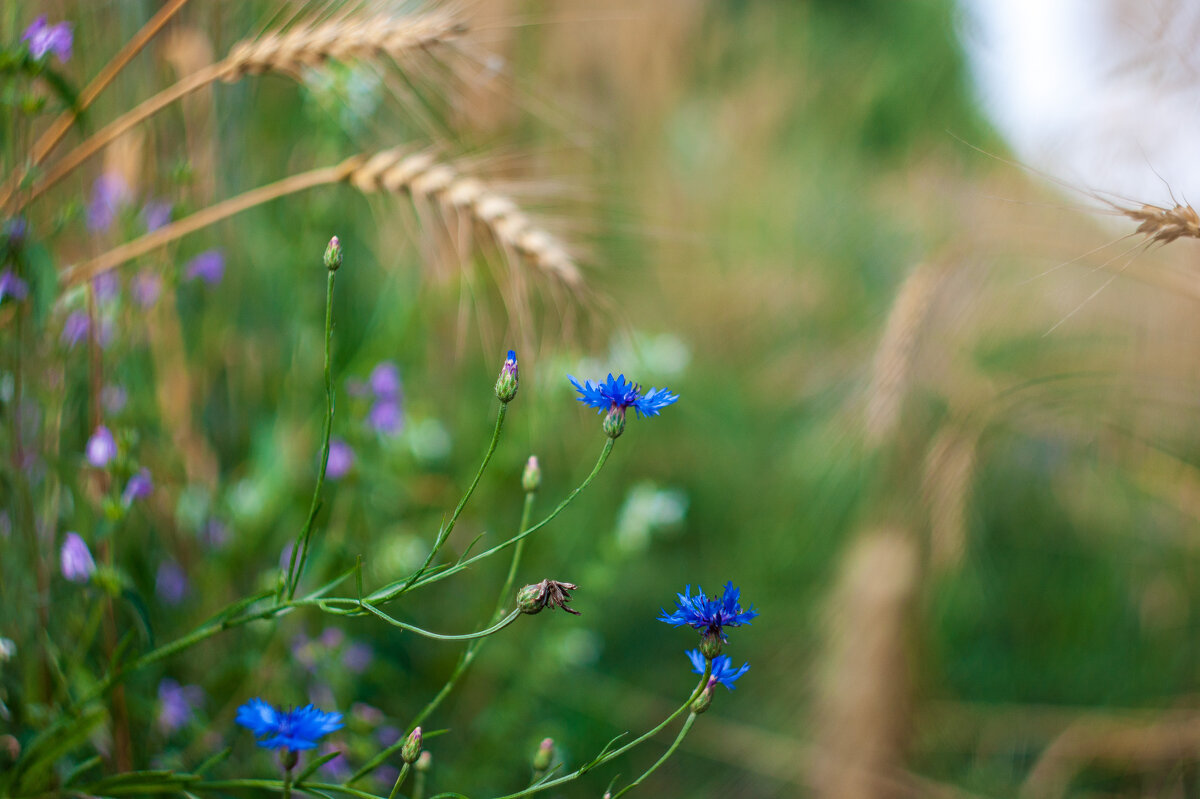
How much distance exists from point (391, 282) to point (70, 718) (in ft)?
2.26

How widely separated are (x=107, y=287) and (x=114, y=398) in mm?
129

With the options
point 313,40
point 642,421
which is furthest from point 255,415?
point 642,421

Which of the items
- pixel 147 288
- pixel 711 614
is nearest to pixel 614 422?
pixel 711 614

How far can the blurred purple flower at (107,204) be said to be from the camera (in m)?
0.98

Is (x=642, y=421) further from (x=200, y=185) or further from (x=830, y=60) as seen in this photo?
(x=830, y=60)

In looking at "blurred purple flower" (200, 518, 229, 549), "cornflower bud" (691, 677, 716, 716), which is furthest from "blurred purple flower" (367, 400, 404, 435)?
"cornflower bud" (691, 677, 716, 716)

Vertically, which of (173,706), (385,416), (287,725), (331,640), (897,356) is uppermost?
(897,356)

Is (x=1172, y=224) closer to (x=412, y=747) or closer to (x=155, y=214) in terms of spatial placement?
(x=412, y=747)

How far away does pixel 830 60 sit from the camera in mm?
2227

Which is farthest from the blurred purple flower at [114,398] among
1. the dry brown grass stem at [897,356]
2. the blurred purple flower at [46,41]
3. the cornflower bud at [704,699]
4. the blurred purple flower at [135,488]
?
the dry brown grass stem at [897,356]

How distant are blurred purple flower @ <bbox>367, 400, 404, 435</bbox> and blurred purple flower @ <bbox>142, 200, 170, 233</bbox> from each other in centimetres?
32

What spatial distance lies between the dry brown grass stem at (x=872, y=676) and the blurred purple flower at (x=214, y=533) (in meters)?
1.07

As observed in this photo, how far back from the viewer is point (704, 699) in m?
0.47

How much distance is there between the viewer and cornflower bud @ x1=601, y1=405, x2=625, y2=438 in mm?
479
